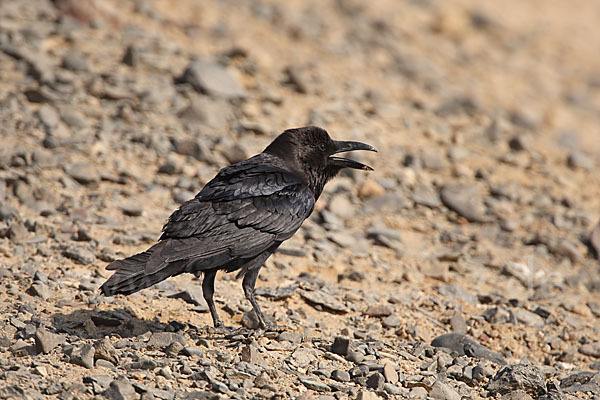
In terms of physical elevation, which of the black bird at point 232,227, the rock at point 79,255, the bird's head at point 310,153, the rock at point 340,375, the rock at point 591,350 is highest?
the bird's head at point 310,153

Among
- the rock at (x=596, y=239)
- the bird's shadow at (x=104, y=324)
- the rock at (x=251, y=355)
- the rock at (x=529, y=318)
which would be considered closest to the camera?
the rock at (x=251, y=355)

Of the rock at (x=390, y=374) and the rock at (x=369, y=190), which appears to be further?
the rock at (x=369, y=190)

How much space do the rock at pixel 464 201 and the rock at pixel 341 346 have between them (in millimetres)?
4427

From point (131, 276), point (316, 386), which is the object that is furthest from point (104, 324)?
point (316, 386)

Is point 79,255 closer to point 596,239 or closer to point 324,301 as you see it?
point 324,301

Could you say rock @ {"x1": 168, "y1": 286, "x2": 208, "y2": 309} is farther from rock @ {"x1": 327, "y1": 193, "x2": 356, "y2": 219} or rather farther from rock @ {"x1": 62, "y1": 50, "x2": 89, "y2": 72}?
rock @ {"x1": 62, "y1": 50, "x2": 89, "y2": 72}

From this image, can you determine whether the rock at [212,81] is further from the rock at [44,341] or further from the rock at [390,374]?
the rock at [390,374]

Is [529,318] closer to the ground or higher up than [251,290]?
closer to the ground

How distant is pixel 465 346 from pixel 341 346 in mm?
1313

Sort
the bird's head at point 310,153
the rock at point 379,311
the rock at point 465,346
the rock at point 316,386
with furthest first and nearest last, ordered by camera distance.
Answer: the rock at point 379,311
the bird's head at point 310,153
the rock at point 465,346
the rock at point 316,386

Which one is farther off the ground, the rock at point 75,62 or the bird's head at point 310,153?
the bird's head at point 310,153

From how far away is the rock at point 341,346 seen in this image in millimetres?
6355

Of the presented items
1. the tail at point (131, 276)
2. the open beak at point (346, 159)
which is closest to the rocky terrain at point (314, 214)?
the tail at point (131, 276)

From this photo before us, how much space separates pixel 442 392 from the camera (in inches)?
233
